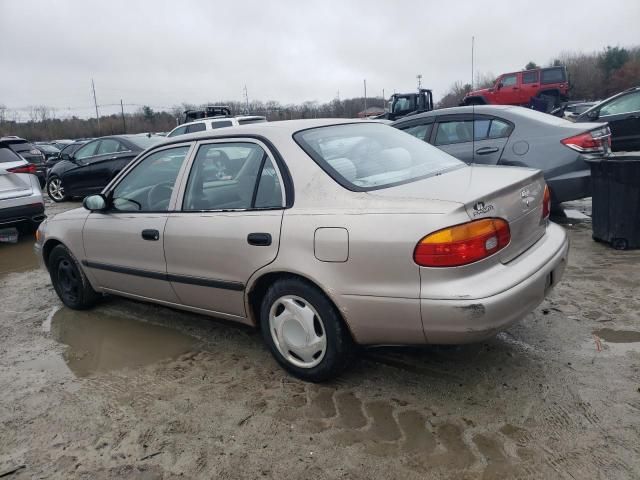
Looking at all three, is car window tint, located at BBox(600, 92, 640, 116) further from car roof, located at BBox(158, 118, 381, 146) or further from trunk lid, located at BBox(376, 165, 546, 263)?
car roof, located at BBox(158, 118, 381, 146)

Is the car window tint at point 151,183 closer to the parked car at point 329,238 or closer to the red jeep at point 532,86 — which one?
the parked car at point 329,238

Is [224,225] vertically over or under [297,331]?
over

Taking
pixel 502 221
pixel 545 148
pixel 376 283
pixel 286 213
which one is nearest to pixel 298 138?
pixel 286 213

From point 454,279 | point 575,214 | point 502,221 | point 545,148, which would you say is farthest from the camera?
point 575,214

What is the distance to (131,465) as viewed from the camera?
2482 mm

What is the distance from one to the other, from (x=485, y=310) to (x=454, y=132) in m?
4.62

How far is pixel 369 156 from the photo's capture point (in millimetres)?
3217

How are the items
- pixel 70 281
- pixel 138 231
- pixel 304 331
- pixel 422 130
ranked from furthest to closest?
pixel 422 130 < pixel 70 281 < pixel 138 231 < pixel 304 331

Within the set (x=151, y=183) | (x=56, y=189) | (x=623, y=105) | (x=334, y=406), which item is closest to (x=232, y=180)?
(x=151, y=183)

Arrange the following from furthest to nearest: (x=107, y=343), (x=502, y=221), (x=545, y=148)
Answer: (x=545, y=148)
(x=107, y=343)
(x=502, y=221)

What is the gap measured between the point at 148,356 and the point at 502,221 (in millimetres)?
2559

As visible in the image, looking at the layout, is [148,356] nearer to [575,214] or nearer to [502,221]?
[502,221]

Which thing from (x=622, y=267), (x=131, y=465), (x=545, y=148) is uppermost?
(x=545, y=148)

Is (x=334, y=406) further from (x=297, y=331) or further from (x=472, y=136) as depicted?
(x=472, y=136)
